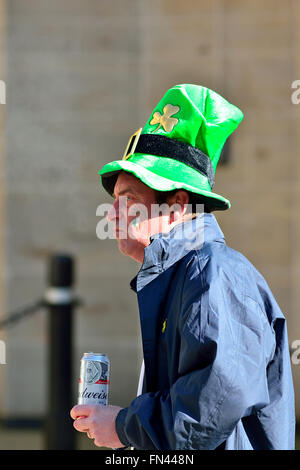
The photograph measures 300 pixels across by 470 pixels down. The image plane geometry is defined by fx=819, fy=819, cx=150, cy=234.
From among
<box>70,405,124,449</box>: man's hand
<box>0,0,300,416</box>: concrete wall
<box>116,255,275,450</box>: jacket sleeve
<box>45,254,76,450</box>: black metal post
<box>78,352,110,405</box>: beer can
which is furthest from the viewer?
<box>0,0,300,416</box>: concrete wall

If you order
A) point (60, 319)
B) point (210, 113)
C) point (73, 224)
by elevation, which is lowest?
point (60, 319)

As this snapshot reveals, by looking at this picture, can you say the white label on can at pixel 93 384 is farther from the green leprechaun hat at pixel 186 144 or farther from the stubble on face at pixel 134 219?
the green leprechaun hat at pixel 186 144

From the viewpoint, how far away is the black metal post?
4.50m

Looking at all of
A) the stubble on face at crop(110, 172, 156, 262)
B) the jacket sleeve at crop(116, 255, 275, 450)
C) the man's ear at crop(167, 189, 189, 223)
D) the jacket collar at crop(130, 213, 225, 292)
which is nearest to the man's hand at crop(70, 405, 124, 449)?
the jacket sleeve at crop(116, 255, 275, 450)

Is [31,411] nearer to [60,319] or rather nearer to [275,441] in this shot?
[60,319]

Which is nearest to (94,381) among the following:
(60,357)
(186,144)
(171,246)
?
(171,246)

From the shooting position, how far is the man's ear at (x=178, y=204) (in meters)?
2.28

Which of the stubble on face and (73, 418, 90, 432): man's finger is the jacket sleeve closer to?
(73, 418, 90, 432): man's finger

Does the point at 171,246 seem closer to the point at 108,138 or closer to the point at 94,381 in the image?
the point at 94,381

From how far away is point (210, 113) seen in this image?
235 cm

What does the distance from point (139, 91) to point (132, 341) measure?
1856 millimetres

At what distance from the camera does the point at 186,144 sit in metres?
2.33

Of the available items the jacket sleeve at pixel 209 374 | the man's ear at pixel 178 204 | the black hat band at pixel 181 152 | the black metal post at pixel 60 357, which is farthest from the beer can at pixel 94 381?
the black metal post at pixel 60 357
